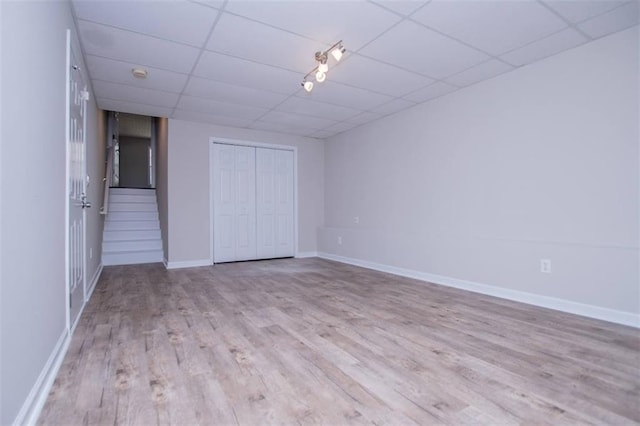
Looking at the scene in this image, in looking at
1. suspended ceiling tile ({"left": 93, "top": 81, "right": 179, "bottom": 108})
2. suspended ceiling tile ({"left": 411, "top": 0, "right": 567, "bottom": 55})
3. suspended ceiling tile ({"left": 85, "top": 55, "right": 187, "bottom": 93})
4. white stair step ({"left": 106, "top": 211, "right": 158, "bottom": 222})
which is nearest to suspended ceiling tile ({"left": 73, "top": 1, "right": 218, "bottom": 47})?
suspended ceiling tile ({"left": 85, "top": 55, "right": 187, "bottom": 93})

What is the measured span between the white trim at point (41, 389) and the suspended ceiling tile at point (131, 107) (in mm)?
3343

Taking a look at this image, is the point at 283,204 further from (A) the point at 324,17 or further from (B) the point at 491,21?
(B) the point at 491,21

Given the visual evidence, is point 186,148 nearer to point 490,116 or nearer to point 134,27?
point 134,27

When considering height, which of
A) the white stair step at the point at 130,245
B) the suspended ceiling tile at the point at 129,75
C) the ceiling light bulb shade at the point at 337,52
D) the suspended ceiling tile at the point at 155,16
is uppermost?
the suspended ceiling tile at the point at 155,16

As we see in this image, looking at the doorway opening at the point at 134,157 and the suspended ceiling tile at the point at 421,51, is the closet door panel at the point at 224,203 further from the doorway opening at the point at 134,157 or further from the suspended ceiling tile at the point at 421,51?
the doorway opening at the point at 134,157

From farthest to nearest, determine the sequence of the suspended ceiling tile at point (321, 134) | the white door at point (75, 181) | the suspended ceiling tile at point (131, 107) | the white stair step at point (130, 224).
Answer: the white stair step at point (130, 224) → the suspended ceiling tile at point (321, 134) → the suspended ceiling tile at point (131, 107) → the white door at point (75, 181)

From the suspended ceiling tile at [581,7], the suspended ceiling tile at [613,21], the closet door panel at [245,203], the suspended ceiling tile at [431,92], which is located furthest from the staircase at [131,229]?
the suspended ceiling tile at [613,21]

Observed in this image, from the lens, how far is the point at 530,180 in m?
3.22

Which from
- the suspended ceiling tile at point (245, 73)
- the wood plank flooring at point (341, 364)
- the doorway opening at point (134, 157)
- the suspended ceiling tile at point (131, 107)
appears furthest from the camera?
the doorway opening at point (134, 157)

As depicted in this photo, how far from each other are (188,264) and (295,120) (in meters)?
2.93

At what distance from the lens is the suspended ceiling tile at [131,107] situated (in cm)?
428

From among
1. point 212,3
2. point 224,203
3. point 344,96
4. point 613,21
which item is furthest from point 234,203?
point 613,21

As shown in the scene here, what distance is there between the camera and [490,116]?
11.8 ft

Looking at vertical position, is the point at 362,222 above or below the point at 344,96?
below
